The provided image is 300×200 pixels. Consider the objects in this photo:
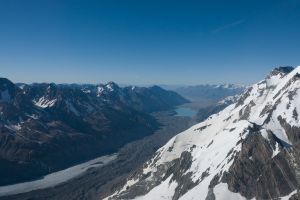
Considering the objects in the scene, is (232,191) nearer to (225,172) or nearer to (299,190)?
(225,172)

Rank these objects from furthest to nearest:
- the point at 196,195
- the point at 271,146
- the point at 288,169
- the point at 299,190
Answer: the point at 196,195 → the point at 271,146 → the point at 288,169 → the point at 299,190

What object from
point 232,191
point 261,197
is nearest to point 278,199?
point 261,197

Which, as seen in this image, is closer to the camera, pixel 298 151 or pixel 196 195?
pixel 298 151

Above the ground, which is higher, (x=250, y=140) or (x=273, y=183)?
(x=250, y=140)

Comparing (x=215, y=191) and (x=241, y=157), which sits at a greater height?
(x=241, y=157)

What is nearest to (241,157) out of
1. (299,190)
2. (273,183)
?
(273,183)

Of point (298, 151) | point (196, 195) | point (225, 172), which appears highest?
point (298, 151)

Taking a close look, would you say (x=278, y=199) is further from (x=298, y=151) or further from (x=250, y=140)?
(x=250, y=140)

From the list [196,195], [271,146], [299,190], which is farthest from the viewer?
[196,195]

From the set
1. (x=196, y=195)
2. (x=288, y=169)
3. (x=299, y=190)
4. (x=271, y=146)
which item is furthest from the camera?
(x=196, y=195)
